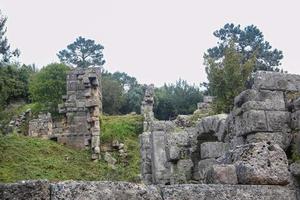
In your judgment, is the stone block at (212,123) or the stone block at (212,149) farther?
the stone block at (212,123)

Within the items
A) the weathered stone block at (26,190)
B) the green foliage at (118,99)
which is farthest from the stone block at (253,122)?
the green foliage at (118,99)

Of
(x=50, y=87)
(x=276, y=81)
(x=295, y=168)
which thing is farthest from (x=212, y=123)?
(x=50, y=87)

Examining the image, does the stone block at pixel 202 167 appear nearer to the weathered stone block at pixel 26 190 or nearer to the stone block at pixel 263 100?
the stone block at pixel 263 100

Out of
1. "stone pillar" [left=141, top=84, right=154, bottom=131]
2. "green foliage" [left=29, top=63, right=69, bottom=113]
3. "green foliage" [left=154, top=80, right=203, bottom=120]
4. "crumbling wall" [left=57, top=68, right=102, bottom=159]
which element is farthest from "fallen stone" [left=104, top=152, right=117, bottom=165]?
"green foliage" [left=154, top=80, right=203, bottom=120]

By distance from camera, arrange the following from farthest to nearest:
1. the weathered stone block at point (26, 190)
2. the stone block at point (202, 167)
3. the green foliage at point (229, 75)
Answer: the green foliage at point (229, 75) → the stone block at point (202, 167) → the weathered stone block at point (26, 190)

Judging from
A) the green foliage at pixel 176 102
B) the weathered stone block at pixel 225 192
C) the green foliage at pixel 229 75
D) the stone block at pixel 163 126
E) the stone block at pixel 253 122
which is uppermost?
the green foliage at pixel 176 102

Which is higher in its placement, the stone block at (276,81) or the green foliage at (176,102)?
the green foliage at (176,102)

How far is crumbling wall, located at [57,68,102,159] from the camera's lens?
28547 mm

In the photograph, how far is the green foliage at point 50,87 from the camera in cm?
3459

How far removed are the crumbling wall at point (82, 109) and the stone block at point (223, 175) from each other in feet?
73.1

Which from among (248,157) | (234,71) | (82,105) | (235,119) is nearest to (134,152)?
(82,105)

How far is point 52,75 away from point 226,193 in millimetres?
33341

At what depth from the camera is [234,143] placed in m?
9.43

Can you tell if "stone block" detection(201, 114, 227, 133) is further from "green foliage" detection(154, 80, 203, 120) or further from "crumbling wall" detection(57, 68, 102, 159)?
"green foliage" detection(154, 80, 203, 120)
